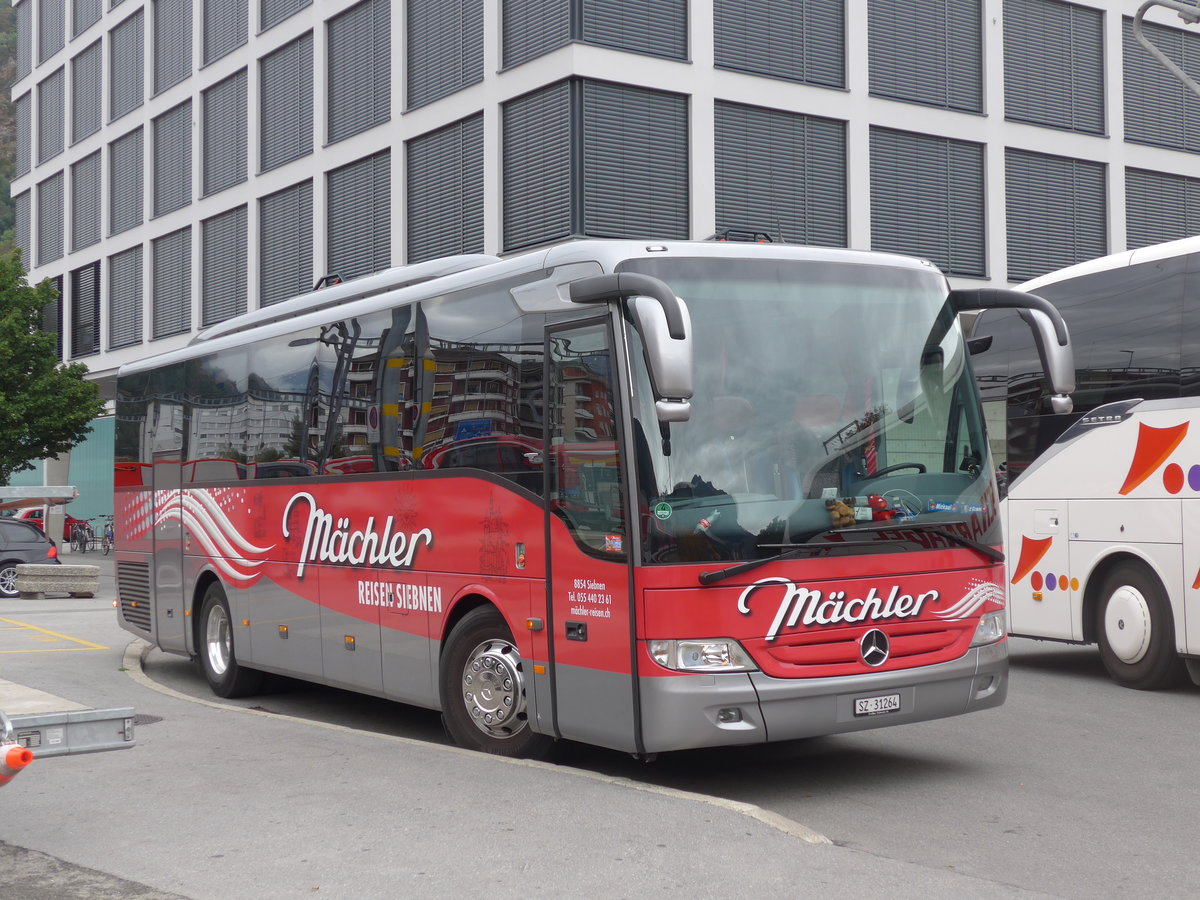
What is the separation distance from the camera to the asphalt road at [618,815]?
5.78 metres

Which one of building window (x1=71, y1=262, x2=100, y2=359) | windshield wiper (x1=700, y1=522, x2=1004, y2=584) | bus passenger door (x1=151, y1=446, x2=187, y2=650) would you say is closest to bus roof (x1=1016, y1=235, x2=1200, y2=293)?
windshield wiper (x1=700, y1=522, x2=1004, y2=584)

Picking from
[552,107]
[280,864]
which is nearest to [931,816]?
[280,864]

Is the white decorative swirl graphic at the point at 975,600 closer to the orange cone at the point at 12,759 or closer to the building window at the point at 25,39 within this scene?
the orange cone at the point at 12,759

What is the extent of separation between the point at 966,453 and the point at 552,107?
63.1ft

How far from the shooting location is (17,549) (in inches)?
1093

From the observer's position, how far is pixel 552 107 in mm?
26000

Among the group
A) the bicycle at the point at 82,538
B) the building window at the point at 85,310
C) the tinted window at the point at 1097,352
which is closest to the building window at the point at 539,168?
the tinted window at the point at 1097,352

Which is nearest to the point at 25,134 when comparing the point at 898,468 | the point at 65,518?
the point at 65,518

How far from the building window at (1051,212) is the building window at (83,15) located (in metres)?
30.9

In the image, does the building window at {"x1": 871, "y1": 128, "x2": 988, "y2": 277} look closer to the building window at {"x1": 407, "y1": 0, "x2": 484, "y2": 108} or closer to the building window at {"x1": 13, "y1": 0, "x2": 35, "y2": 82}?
the building window at {"x1": 407, "y1": 0, "x2": 484, "y2": 108}

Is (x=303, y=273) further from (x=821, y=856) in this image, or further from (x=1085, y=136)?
(x=821, y=856)

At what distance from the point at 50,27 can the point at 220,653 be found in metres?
44.9

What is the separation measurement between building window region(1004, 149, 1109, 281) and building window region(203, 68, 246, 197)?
19.7m

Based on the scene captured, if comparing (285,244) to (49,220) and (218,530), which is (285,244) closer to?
(49,220)
